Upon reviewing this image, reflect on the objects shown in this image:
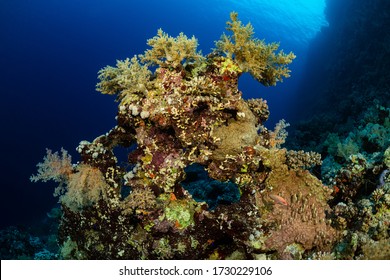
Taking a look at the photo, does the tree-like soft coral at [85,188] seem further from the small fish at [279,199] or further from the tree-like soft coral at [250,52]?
the tree-like soft coral at [250,52]

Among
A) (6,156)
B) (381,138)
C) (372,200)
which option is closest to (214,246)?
(372,200)

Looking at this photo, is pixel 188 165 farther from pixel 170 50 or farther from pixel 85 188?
pixel 170 50

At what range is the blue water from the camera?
42.6m

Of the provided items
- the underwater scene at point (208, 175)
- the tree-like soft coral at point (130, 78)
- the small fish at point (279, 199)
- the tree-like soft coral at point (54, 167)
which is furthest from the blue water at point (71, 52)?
the small fish at point (279, 199)

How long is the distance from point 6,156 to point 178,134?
1772 inches

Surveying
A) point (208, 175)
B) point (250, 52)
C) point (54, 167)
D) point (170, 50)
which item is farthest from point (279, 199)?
point (54, 167)

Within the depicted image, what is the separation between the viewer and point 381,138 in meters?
6.52

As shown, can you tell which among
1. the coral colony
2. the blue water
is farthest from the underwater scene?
the blue water

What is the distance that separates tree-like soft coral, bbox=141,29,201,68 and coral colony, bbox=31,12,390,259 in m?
0.02

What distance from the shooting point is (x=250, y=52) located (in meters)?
4.30

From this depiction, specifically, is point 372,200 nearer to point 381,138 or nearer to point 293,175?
point 293,175

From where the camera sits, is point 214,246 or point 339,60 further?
point 339,60

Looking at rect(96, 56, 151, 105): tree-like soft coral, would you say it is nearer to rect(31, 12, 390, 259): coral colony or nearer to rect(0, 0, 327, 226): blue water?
rect(31, 12, 390, 259): coral colony

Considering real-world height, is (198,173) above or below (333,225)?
above
